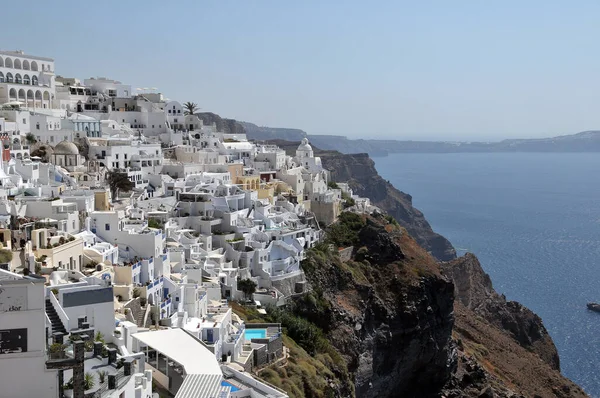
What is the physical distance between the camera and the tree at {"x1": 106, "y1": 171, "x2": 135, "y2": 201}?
39.2 meters

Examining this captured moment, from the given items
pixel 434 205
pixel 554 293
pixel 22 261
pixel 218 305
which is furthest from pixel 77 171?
pixel 434 205

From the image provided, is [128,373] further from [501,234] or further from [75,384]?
[501,234]

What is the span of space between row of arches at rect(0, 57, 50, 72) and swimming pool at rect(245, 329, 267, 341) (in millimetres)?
31626

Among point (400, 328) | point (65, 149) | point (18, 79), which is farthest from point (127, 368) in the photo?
point (18, 79)

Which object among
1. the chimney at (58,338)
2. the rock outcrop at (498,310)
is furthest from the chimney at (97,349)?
the rock outcrop at (498,310)

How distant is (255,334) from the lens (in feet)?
97.3

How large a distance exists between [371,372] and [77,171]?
20105mm

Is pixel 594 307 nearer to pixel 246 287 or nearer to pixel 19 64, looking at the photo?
pixel 246 287

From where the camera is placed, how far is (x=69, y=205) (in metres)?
30.2

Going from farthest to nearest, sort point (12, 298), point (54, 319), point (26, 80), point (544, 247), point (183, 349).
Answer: point (544, 247)
point (26, 80)
point (183, 349)
point (54, 319)
point (12, 298)

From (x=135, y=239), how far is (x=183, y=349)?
8624 millimetres

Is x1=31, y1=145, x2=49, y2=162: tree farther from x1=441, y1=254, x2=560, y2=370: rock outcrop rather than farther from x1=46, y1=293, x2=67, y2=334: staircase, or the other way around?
x1=441, y1=254, x2=560, y2=370: rock outcrop

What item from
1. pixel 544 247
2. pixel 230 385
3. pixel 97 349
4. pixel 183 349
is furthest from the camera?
pixel 544 247

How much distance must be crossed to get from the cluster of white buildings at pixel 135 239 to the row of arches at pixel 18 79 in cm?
10
